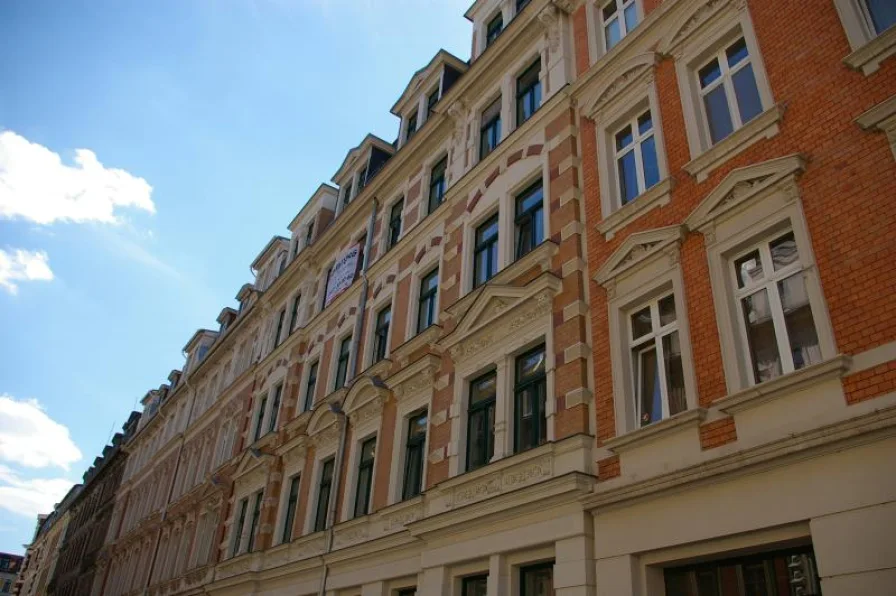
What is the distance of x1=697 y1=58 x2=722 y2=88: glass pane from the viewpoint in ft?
37.2

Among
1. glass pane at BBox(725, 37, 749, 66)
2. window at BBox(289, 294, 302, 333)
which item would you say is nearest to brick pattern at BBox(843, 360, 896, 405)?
glass pane at BBox(725, 37, 749, 66)

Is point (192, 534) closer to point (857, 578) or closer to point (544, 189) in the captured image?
point (544, 189)

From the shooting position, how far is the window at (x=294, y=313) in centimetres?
2581

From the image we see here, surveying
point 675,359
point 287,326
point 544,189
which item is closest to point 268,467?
point 287,326

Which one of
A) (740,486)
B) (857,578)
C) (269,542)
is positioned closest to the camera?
(857,578)

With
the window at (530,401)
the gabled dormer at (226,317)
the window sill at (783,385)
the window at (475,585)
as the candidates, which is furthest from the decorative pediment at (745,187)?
the gabled dormer at (226,317)

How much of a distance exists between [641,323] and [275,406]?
16932mm

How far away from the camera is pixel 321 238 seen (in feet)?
79.4

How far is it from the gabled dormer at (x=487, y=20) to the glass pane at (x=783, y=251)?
38.4 ft

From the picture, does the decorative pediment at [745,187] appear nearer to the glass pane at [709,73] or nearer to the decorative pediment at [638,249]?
the decorative pediment at [638,249]

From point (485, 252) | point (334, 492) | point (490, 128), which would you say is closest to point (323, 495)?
point (334, 492)

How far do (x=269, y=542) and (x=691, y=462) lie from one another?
14891 millimetres

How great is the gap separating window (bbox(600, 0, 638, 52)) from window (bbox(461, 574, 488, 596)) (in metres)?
10.2

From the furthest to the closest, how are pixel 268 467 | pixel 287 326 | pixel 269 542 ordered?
pixel 287 326
pixel 268 467
pixel 269 542
